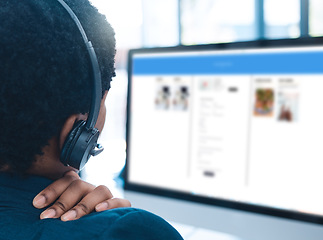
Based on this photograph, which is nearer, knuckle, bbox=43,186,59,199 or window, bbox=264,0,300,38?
knuckle, bbox=43,186,59,199

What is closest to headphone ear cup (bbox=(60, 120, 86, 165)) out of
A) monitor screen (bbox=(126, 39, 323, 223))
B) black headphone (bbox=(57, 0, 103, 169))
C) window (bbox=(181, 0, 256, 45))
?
black headphone (bbox=(57, 0, 103, 169))

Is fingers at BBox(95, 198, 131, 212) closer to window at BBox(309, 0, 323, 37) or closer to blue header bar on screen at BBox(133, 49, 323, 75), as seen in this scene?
blue header bar on screen at BBox(133, 49, 323, 75)

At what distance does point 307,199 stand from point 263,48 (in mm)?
315

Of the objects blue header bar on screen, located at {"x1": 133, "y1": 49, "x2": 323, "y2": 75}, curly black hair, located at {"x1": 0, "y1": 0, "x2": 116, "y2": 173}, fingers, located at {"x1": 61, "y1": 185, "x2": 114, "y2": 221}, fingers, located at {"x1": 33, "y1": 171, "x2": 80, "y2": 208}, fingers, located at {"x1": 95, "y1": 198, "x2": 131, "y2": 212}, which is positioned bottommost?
fingers, located at {"x1": 95, "y1": 198, "x2": 131, "y2": 212}

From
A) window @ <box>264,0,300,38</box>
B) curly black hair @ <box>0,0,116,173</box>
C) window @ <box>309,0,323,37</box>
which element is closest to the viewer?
curly black hair @ <box>0,0,116,173</box>

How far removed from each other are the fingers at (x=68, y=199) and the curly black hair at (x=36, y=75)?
0.06 m

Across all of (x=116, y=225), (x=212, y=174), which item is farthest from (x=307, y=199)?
(x=116, y=225)

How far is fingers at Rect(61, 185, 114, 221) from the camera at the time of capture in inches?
14.7

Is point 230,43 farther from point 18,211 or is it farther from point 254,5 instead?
point 254,5

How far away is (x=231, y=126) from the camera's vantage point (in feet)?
2.31

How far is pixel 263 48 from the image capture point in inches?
26.8

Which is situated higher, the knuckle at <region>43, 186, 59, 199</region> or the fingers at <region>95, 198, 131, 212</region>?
the knuckle at <region>43, 186, 59, 199</region>

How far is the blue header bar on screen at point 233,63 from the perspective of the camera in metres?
0.64

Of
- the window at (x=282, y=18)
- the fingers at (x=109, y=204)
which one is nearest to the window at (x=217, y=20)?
the window at (x=282, y=18)
